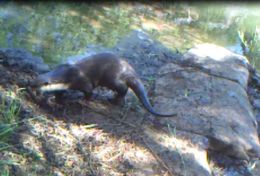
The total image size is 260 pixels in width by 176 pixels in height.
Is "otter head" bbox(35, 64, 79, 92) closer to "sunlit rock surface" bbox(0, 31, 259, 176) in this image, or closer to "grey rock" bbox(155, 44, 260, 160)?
"sunlit rock surface" bbox(0, 31, 259, 176)

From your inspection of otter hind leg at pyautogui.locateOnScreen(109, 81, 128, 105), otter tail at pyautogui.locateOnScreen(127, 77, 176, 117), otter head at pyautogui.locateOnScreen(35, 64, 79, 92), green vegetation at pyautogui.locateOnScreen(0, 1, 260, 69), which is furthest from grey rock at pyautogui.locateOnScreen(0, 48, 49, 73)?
otter tail at pyautogui.locateOnScreen(127, 77, 176, 117)

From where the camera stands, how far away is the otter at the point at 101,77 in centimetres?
424

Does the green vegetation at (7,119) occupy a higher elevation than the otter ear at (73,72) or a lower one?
lower

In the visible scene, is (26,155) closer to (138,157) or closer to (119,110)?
(138,157)

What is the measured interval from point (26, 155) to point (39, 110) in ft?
2.04

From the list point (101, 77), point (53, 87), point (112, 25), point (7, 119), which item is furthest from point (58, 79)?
point (112, 25)

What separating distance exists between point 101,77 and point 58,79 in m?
0.47

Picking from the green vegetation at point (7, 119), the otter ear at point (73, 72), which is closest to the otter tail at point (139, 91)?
the otter ear at point (73, 72)

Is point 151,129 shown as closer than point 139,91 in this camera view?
Yes

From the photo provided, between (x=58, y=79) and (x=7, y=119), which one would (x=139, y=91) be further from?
(x=7, y=119)

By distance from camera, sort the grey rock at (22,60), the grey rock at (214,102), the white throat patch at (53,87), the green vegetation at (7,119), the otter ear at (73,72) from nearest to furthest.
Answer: the green vegetation at (7,119) < the white throat patch at (53,87) < the otter ear at (73,72) < the grey rock at (214,102) < the grey rock at (22,60)

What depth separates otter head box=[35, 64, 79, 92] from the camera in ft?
13.3

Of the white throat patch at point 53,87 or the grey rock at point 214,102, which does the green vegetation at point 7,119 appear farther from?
the grey rock at point 214,102

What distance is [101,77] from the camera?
446 cm
